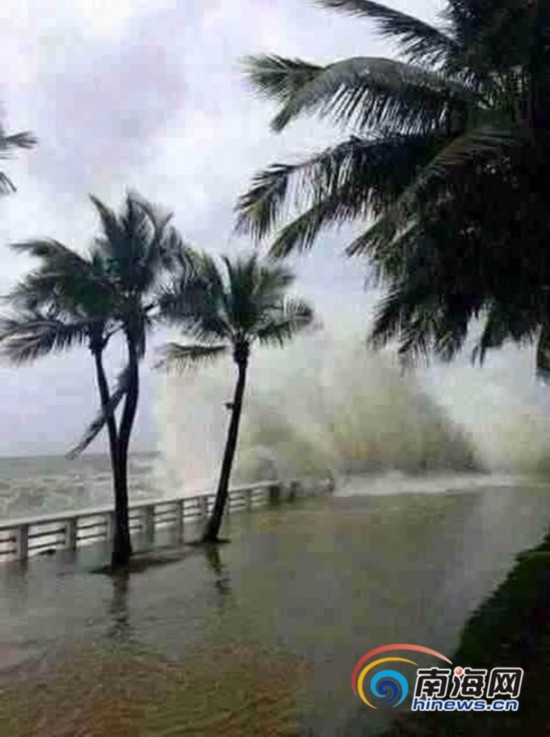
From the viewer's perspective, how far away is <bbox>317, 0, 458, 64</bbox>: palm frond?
28.7 ft

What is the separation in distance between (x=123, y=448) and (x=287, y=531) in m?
4.66

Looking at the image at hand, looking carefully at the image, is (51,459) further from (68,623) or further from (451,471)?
(68,623)

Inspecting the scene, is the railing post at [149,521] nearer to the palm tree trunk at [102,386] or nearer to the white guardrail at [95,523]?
the white guardrail at [95,523]

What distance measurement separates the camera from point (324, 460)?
3662 centimetres

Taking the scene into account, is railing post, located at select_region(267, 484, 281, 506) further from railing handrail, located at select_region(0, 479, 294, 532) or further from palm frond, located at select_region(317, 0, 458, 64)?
palm frond, located at select_region(317, 0, 458, 64)


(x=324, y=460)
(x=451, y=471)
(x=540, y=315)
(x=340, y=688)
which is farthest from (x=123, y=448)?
(x=451, y=471)

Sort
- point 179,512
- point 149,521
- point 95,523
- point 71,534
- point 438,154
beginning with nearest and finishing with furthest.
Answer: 1. point 438,154
2. point 71,534
3. point 95,523
4. point 149,521
5. point 179,512

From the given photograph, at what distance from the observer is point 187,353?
17.0 metres

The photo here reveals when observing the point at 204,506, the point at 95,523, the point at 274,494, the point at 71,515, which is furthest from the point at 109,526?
the point at 274,494

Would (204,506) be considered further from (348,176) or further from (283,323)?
(348,176)

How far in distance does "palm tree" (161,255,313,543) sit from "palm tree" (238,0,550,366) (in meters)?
7.37

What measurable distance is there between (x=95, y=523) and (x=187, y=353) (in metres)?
3.92

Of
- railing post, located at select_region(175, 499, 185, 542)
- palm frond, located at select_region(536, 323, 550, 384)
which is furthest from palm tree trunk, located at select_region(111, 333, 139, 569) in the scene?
palm frond, located at select_region(536, 323, 550, 384)

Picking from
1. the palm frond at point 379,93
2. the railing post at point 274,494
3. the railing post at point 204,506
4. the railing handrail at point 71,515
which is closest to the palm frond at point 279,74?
the palm frond at point 379,93
